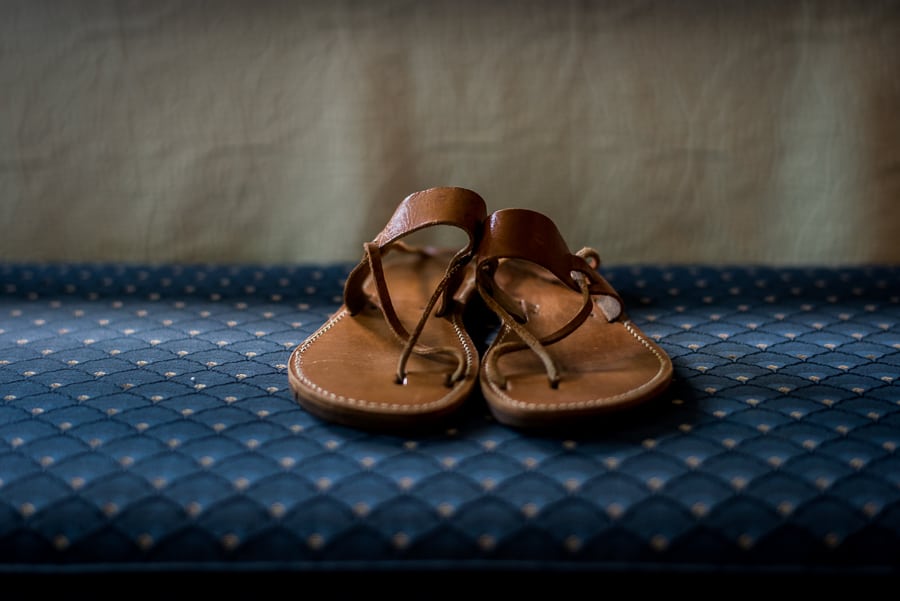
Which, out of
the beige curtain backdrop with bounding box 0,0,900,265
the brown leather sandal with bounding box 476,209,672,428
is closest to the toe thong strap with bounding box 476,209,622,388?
the brown leather sandal with bounding box 476,209,672,428

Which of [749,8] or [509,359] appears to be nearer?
[509,359]

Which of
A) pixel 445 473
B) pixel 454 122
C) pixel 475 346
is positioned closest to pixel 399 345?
pixel 475 346

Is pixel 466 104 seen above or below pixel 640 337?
above

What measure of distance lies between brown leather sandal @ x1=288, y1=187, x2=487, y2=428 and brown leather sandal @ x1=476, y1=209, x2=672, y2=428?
0.03 metres

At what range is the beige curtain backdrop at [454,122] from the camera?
981mm

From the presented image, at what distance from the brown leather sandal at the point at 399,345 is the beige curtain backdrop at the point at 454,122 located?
0.27 metres

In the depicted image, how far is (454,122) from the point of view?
1015 millimetres

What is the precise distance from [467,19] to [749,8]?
1.13ft

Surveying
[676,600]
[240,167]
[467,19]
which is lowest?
[676,600]

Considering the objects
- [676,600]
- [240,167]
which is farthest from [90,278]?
[676,600]

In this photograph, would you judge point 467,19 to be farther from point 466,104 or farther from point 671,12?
point 671,12

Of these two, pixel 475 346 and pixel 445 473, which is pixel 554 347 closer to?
pixel 475 346

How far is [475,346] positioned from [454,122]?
41cm

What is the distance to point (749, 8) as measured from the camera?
96 cm
